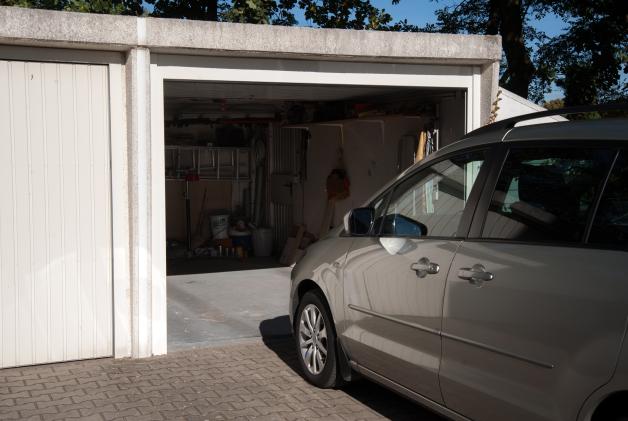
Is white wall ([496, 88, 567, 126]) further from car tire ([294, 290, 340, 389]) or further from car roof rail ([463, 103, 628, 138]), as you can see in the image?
car roof rail ([463, 103, 628, 138])

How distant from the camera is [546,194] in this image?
3.87m

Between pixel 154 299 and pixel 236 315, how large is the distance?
1.93 m

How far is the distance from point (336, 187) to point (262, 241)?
2390mm

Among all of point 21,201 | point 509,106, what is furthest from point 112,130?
point 509,106

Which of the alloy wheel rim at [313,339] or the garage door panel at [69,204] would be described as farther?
the garage door panel at [69,204]

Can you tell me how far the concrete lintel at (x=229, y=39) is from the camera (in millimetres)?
5930

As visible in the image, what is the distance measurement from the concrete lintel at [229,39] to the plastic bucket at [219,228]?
270 inches

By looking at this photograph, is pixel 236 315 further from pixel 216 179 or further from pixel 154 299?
pixel 216 179

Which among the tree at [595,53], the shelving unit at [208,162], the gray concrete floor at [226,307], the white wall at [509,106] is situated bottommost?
the gray concrete floor at [226,307]

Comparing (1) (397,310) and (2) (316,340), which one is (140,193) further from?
(1) (397,310)

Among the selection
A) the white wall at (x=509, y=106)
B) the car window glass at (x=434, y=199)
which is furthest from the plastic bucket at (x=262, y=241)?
the car window glass at (x=434, y=199)

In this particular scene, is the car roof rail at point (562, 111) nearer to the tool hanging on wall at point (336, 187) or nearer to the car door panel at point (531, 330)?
the car door panel at point (531, 330)

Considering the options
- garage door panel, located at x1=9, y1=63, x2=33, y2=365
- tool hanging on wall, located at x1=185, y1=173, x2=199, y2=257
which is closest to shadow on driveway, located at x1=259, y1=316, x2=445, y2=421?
garage door panel, located at x1=9, y1=63, x2=33, y2=365

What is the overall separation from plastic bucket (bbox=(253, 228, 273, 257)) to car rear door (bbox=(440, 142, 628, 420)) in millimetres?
9307
